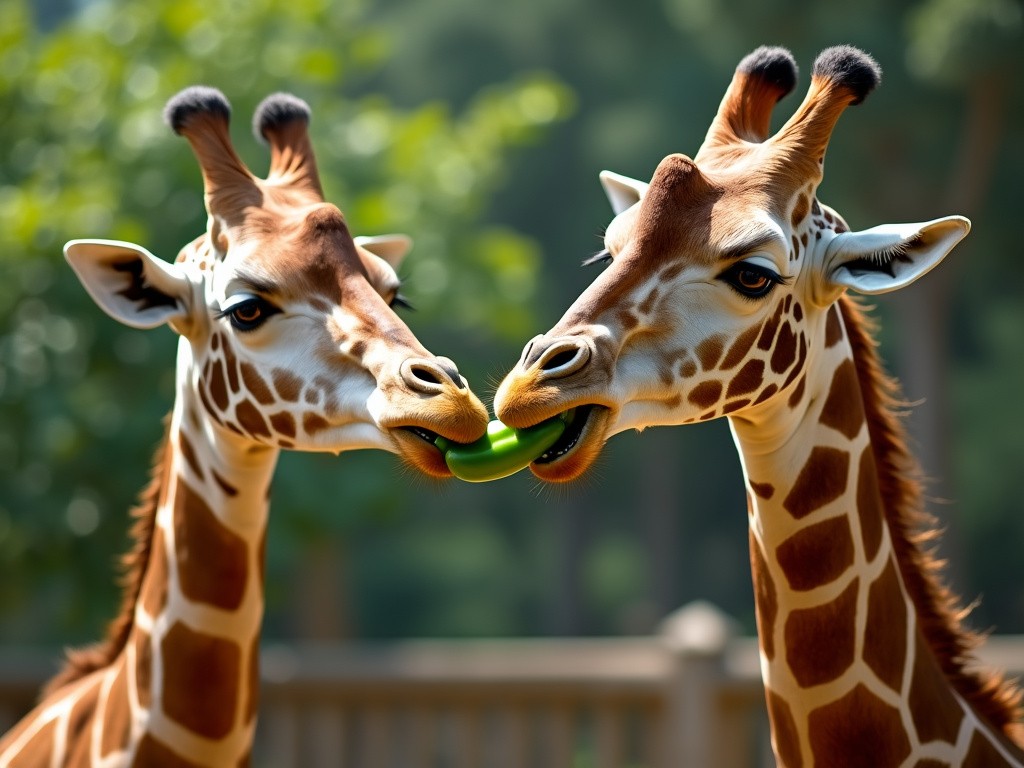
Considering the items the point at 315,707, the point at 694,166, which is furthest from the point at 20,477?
the point at 694,166

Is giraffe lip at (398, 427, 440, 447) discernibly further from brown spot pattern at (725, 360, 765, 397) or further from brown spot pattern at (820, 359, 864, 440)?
brown spot pattern at (820, 359, 864, 440)

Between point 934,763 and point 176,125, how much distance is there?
9.36ft

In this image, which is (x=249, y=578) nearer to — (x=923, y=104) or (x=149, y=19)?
(x=149, y=19)

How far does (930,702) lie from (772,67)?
1.80 m

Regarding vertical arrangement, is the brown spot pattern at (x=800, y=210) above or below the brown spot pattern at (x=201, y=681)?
above

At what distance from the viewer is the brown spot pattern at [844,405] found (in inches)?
139

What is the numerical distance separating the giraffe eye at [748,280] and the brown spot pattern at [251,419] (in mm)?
1340

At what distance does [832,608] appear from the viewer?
3438 millimetres

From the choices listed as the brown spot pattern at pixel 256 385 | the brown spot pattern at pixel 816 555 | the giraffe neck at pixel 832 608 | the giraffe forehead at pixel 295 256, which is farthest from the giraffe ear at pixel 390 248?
the brown spot pattern at pixel 816 555

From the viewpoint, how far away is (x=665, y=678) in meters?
7.06

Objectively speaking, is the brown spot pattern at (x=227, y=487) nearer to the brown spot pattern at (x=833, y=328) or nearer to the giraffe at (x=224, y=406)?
the giraffe at (x=224, y=406)

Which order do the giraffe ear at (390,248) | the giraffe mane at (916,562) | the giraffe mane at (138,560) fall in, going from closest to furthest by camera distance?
the giraffe mane at (916,562)
the giraffe mane at (138,560)
the giraffe ear at (390,248)

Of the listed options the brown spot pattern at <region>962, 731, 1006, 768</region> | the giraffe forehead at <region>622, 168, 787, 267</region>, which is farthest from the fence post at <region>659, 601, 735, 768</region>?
the giraffe forehead at <region>622, 168, 787, 267</region>

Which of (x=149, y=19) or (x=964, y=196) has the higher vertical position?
(x=149, y=19)
